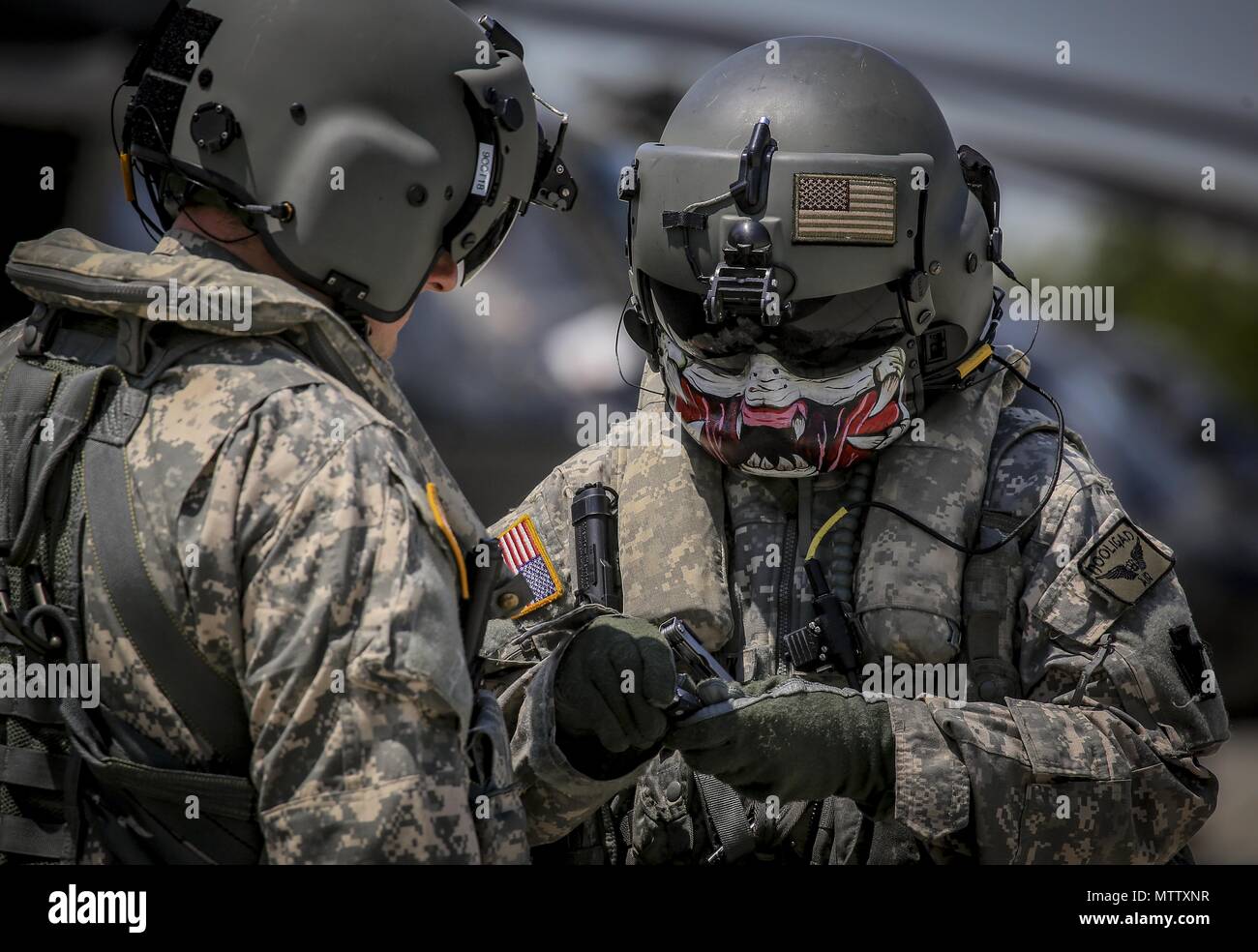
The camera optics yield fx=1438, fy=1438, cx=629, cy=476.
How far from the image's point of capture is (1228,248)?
8156 mm

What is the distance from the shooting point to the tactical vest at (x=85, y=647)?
2.27 meters

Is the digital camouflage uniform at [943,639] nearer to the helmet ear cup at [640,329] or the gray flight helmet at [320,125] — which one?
the helmet ear cup at [640,329]

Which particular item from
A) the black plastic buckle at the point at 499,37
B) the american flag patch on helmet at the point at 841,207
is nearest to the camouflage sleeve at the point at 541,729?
the american flag patch on helmet at the point at 841,207

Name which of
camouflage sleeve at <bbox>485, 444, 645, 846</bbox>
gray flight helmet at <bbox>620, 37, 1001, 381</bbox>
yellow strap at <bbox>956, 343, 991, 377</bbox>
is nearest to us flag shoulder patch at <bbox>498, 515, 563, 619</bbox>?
camouflage sleeve at <bbox>485, 444, 645, 846</bbox>

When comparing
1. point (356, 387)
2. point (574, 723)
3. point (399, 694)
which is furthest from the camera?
point (574, 723)

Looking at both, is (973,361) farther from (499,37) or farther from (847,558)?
(499,37)

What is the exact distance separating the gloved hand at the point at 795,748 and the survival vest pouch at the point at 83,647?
4.22 feet

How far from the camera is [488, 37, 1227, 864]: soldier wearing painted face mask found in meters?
3.38

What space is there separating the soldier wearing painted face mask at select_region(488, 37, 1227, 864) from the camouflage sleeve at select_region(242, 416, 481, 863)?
1.03 metres

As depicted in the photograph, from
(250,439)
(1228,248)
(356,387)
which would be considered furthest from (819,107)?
(1228,248)

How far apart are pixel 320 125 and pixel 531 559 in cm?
175

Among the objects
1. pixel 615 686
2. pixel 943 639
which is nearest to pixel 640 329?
pixel 943 639

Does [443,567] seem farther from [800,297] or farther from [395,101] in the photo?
[800,297]

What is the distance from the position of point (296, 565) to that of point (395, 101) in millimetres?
925
